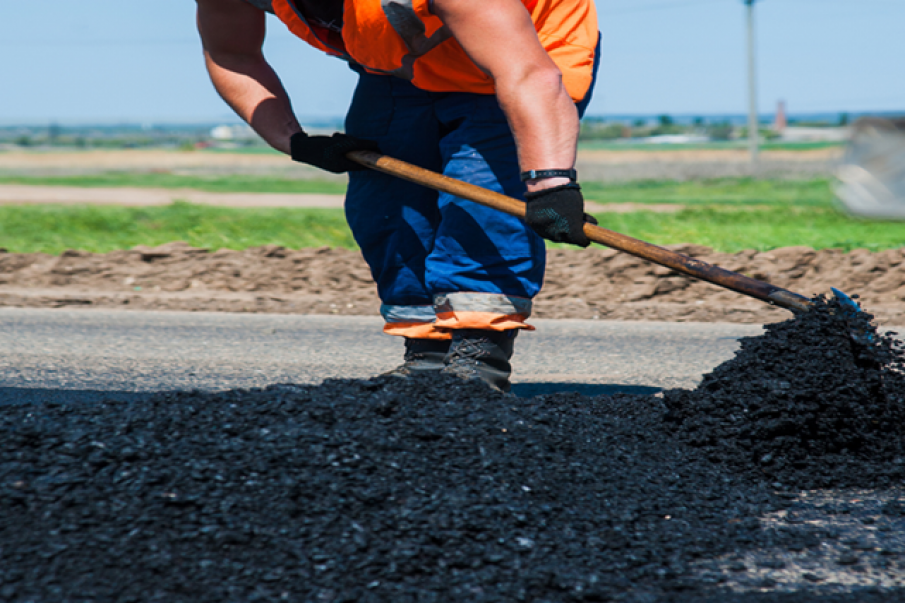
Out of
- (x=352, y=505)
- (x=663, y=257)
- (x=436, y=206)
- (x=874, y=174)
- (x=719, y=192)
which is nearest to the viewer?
(x=352, y=505)

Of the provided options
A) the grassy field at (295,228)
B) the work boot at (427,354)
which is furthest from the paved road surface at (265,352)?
the grassy field at (295,228)

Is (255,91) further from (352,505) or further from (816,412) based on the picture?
(816,412)

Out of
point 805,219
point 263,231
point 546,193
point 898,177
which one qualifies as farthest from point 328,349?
point 805,219

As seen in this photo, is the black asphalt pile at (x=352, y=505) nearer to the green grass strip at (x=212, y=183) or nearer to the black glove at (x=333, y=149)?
the black glove at (x=333, y=149)

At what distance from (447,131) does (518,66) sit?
2.03ft

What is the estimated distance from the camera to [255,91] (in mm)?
3371

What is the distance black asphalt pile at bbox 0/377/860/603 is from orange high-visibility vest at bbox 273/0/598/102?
1018 mm

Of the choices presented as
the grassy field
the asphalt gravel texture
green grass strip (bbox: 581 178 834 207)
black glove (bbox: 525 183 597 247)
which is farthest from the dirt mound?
green grass strip (bbox: 581 178 834 207)

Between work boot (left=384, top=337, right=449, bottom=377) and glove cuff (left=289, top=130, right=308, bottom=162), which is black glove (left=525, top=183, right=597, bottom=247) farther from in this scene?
glove cuff (left=289, top=130, right=308, bottom=162)

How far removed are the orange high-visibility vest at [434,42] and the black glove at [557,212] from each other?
16.0 inches

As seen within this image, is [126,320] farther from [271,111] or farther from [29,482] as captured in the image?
[29,482]

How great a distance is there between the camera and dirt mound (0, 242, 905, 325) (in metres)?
6.36

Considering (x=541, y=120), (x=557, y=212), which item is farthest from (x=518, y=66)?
(x=557, y=212)

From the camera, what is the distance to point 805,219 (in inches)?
533
